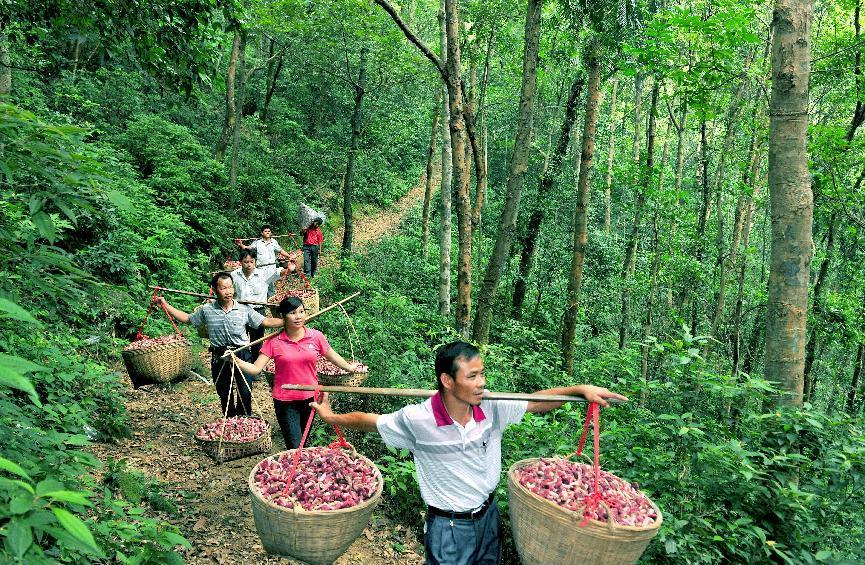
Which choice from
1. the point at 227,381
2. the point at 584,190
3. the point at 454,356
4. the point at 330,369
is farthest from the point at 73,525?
the point at 584,190

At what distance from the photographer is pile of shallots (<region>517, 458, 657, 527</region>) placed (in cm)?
257

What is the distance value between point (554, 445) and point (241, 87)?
1385cm

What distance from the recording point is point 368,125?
851 inches

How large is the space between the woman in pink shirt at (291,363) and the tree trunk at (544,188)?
10.7 m

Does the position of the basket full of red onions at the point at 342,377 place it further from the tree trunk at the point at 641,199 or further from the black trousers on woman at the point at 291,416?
the tree trunk at the point at 641,199

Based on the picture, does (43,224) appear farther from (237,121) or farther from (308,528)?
(237,121)

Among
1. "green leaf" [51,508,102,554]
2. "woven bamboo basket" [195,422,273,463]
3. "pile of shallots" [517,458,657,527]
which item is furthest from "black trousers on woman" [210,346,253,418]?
"green leaf" [51,508,102,554]

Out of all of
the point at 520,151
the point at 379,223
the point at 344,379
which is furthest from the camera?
the point at 379,223

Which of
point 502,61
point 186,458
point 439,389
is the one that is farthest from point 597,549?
point 502,61

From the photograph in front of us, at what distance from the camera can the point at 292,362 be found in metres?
4.64

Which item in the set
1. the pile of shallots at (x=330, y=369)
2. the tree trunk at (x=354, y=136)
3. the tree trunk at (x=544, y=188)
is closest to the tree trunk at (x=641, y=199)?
the tree trunk at (x=544, y=188)

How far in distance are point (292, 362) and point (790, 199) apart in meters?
4.04

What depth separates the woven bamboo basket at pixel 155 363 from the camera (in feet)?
19.9

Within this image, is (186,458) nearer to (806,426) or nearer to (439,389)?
(439,389)
